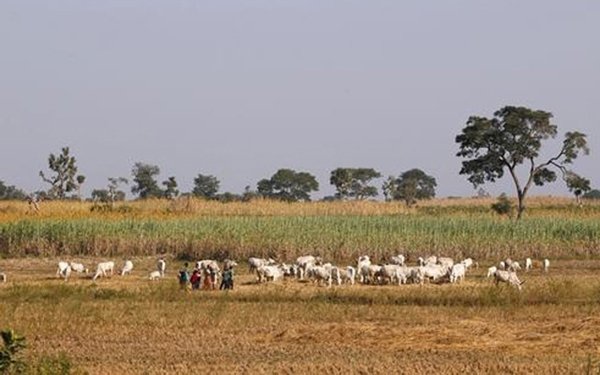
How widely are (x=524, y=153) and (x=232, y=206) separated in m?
17.0

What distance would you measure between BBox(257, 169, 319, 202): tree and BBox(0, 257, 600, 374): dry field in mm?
74590

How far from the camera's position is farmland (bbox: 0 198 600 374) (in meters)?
16.7

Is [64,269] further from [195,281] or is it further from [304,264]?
[304,264]

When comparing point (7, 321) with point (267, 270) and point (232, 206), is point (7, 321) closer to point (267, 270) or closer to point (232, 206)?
point (267, 270)

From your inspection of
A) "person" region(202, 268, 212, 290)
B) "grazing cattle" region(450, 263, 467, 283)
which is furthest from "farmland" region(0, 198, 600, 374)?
"person" region(202, 268, 212, 290)

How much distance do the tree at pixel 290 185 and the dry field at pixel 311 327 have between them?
245 ft

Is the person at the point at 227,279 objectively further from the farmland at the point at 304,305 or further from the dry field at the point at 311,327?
the farmland at the point at 304,305

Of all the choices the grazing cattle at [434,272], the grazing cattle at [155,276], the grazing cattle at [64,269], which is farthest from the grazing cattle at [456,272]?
the grazing cattle at [64,269]

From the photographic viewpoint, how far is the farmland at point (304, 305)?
16.7m

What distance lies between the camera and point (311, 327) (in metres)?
20.2

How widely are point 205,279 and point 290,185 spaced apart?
76.9 metres

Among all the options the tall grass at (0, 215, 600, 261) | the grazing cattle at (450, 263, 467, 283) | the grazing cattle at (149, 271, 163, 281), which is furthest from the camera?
the tall grass at (0, 215, 600, 261)

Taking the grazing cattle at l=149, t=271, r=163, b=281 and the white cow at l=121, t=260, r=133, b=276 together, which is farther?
the white cow at l=121, t=260, r=133, b=276

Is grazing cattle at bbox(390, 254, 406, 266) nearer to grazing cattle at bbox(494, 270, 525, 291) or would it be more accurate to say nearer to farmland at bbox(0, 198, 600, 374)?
farmland at bbox(0, 198, 600, 374)
